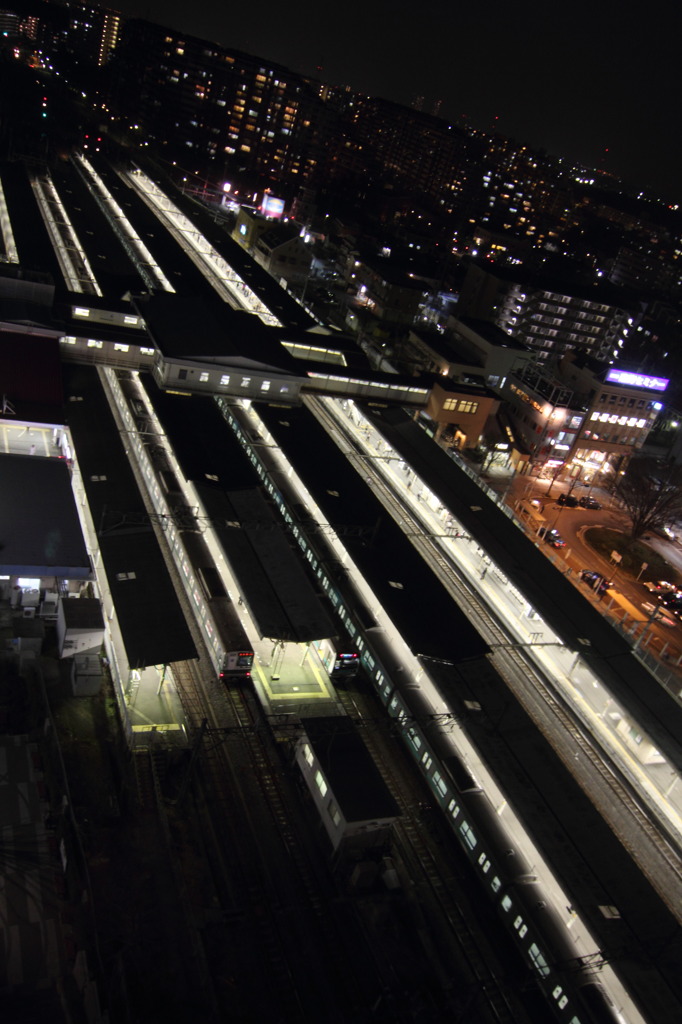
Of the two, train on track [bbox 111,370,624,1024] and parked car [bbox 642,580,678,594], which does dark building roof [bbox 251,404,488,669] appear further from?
parked car [bbox 642,580,678,594]

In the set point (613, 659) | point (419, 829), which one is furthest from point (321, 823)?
point (613, 659)

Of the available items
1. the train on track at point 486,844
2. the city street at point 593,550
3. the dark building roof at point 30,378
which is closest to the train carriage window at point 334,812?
the train on track at point 486,844

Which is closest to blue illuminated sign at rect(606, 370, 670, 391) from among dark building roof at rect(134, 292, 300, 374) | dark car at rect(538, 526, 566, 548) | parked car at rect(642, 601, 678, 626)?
dark car at rect(538, 526, 566, 548)

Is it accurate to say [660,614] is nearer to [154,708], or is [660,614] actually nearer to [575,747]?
[575,747]

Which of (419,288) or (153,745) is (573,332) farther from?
(153,745)

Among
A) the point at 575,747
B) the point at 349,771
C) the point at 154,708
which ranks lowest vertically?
the point at 154,708

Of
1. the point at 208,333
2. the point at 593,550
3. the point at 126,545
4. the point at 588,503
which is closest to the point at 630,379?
the point at 588,503

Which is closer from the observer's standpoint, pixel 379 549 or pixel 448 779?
pixel 448 779
